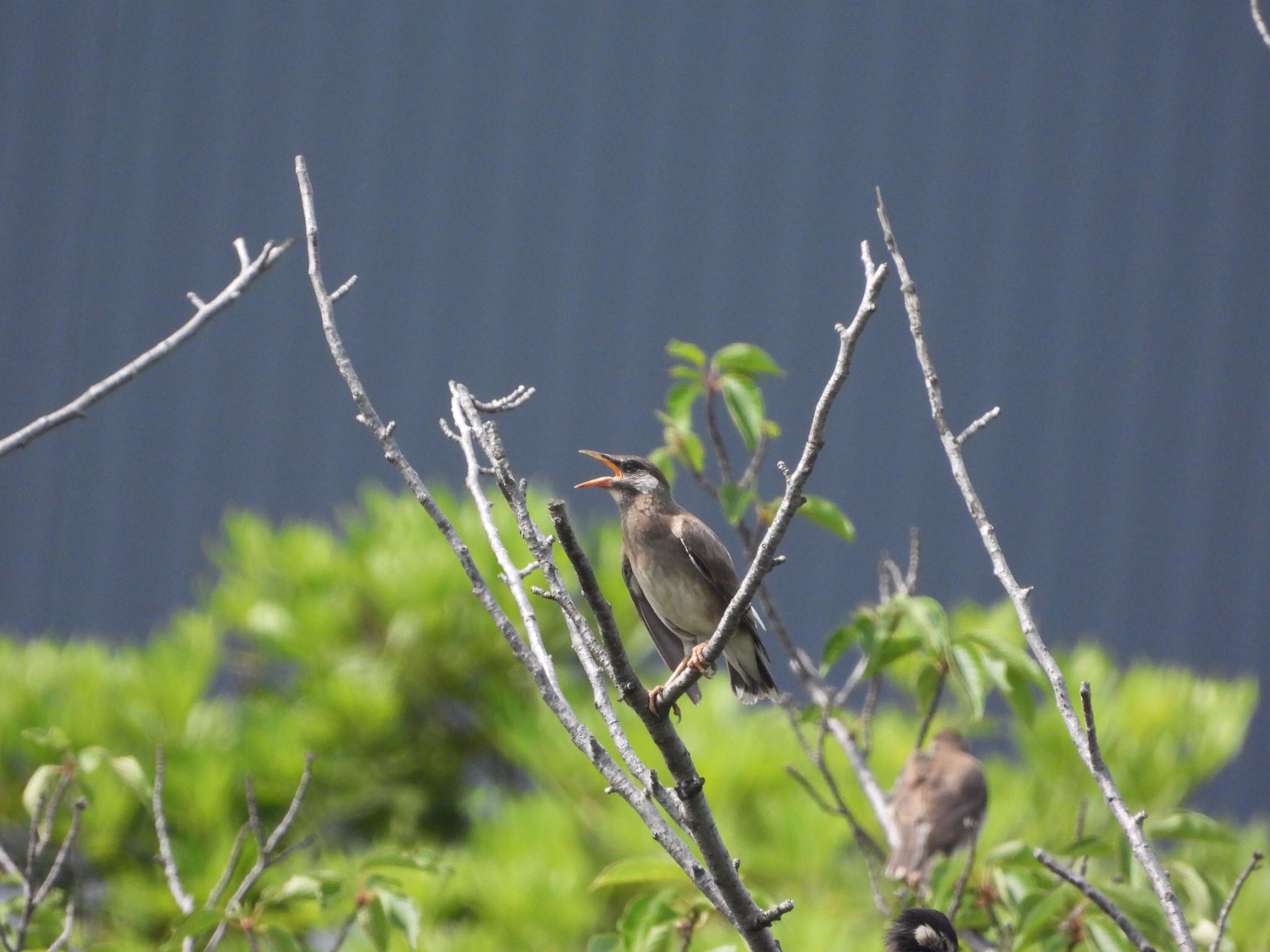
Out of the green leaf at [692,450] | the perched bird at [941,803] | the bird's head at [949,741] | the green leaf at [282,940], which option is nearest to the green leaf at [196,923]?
the green leaf at [282,940]

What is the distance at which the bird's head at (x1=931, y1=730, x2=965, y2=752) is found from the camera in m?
4.80

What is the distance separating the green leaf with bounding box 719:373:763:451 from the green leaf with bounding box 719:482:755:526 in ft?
0.30

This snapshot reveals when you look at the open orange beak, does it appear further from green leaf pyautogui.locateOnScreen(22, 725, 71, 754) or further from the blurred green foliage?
green leaf pyautogui.locateOnScreen(22, 725, 71, 754)

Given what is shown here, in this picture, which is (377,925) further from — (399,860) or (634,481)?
(634,481)

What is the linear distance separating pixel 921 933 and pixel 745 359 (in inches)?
46.5

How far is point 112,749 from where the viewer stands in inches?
178

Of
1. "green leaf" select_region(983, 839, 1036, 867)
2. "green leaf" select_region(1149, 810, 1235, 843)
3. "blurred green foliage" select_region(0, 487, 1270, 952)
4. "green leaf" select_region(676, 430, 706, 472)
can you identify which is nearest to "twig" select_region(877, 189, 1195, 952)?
"green leaf" select_region(983, 839, 1036, 867)

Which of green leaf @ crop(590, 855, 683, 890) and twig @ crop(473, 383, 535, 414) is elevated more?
twig @ crop(473, 383, 535, 414)

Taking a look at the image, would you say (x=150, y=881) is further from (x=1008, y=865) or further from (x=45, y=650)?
(x=1008, y=865)

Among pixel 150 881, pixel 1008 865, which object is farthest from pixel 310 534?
pixel 1008 865

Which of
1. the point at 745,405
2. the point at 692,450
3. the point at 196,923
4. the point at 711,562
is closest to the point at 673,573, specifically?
the point at 711,562

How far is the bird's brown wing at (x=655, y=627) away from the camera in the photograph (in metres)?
3.47

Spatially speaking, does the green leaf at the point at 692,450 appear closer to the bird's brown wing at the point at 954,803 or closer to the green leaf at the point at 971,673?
the green leaf at the point at 971,673

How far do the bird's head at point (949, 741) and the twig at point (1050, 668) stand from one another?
286cm
